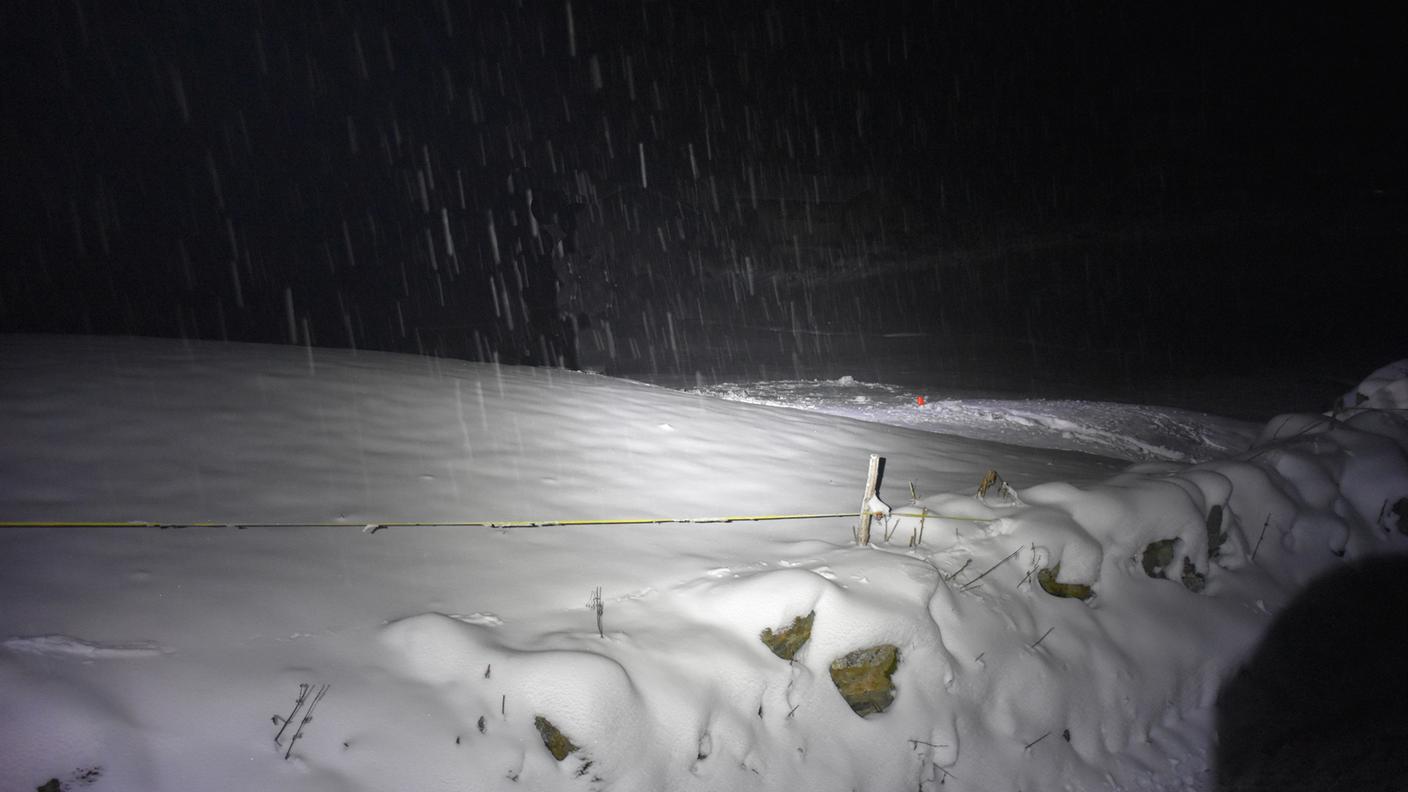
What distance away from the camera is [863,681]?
2.58 meters

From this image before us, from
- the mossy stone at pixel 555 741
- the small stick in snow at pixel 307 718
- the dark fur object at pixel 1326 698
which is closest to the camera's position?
the small stick in snow at pixel 307 718

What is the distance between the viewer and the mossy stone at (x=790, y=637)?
2.55 m

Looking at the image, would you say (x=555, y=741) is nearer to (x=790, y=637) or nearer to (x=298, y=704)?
(x=298, y=704)

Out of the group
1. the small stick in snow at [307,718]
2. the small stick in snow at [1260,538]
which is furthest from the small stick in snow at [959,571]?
the small stick in snow at [307,718]

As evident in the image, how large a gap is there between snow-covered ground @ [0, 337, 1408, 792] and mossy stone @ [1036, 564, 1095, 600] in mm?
44

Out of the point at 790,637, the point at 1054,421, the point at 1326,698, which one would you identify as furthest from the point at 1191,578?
the point at 1054,421

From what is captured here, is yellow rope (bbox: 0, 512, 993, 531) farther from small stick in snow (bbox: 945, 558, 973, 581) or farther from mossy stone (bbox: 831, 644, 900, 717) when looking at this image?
mossy stone (bbox: 831, 644, 900, 717)

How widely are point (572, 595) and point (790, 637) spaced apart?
2.80ft

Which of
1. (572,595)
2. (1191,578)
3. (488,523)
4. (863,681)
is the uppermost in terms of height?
(488,523)

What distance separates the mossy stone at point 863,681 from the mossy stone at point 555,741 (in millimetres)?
1029

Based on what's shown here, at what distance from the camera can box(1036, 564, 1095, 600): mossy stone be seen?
3.33 metres

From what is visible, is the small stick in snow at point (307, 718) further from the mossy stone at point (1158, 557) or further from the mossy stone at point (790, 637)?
the mossy stone at point (1158, 557)

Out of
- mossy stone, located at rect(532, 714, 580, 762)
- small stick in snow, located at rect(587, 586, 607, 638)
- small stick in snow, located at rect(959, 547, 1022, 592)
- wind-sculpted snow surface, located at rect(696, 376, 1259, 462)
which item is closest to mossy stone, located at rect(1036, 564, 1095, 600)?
small stick in snow, located at rect(959, 547, 1022, 592)

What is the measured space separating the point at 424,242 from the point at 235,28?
3.84 metres
